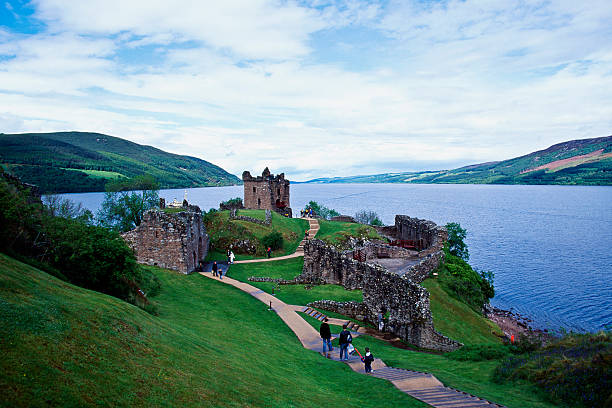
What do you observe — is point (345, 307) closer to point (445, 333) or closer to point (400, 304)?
point (400, 304)

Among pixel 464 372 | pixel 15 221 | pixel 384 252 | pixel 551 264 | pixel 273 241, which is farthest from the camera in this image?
pixel 551 264

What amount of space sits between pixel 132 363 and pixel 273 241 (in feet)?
125

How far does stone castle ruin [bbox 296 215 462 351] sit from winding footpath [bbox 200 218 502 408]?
2623 millimetres

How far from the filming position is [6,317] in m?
7.58

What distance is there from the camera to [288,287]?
3300 centimetres

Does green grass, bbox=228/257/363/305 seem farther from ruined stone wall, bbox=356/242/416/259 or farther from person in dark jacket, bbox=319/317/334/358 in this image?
person in dark jacket, bbox=319/317/334/358

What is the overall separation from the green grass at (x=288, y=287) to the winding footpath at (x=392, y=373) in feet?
5.14

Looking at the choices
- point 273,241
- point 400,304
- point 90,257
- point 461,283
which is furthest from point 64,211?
point 461,283

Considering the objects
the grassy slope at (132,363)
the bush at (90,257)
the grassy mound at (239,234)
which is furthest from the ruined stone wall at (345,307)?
the grassy mound at (239,234)

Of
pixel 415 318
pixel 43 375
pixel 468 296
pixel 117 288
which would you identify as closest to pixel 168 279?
pixel 117 288

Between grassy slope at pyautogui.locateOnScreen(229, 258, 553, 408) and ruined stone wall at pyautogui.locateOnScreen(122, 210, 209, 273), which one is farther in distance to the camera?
ruined stone wall at pyautogui.locateOnScreen(122, 210, 209, 273)

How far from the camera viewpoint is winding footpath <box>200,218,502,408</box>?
447 inches

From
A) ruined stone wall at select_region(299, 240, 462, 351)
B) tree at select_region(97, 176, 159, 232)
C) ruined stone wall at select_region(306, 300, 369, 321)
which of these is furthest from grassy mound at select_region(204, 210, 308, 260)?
ruined stone wall at select_region(306, 300, 369, 321)

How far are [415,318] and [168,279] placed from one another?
19.6 meters
